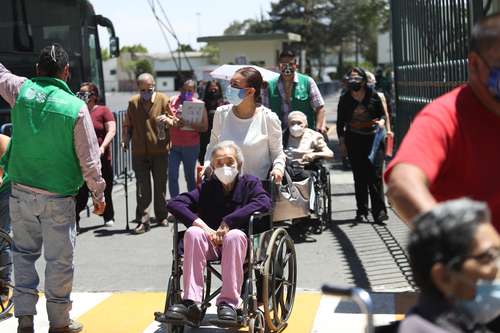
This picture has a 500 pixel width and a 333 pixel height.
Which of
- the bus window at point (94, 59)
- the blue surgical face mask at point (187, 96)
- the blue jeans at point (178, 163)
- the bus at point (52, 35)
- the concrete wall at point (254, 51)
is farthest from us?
the concrete wall at point (254, 51)

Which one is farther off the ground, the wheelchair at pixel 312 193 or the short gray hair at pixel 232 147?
the short gray hair at pixel 232 147

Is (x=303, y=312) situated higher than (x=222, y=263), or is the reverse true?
(x=222, y=263)

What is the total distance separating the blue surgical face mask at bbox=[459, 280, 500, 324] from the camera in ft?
9.21

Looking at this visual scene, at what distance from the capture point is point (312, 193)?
9.41m

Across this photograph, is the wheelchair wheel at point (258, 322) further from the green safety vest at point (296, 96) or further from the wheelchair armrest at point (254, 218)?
the green safety vest at point (296, 96)

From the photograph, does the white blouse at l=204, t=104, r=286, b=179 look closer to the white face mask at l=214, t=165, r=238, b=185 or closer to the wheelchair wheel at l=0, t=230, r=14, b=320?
the white face mask at l=214, t=165, r=238, b=185

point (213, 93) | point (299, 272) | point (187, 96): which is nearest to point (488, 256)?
point (299, 272)

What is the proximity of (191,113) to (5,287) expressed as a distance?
4502mm

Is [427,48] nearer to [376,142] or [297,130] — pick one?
[376,142]

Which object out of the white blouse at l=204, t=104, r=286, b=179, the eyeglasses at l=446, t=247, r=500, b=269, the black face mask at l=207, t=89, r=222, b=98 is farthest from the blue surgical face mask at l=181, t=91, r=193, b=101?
the eyeglasses at l=446, t=247, r=500, b=269

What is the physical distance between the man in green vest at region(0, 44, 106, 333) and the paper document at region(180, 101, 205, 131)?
16.3 ft

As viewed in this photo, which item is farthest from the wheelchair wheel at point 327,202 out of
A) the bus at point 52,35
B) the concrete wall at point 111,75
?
the concrete wall at point 111,75

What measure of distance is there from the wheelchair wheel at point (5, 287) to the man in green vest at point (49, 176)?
0.84 m

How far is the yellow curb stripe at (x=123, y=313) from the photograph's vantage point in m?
6.59
